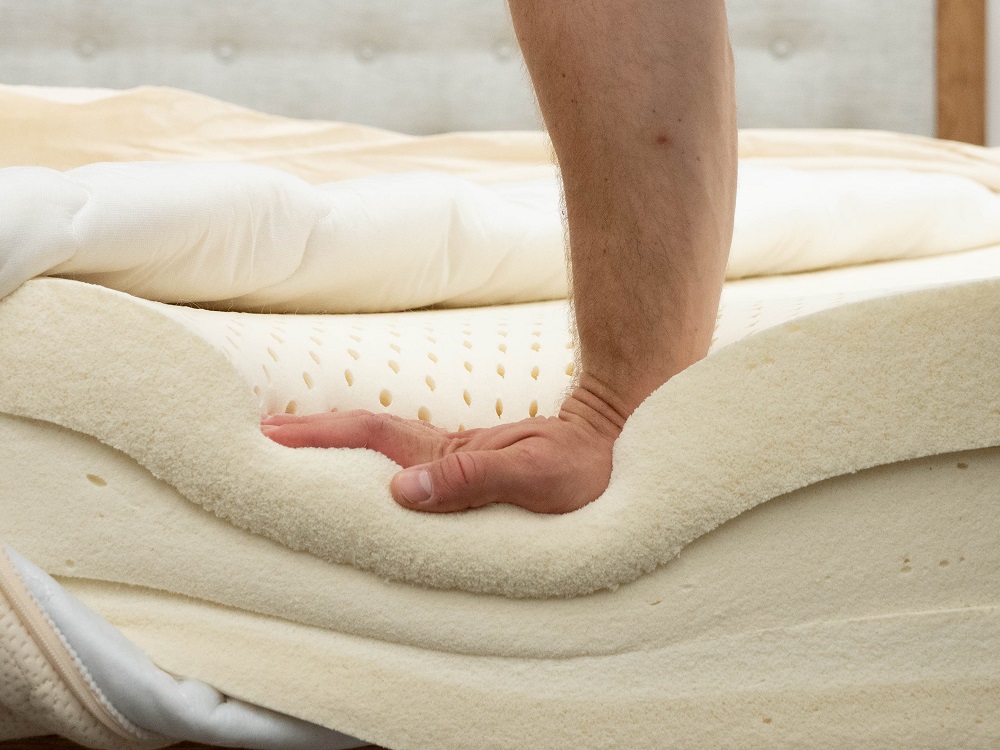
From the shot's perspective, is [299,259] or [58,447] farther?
[299,259]

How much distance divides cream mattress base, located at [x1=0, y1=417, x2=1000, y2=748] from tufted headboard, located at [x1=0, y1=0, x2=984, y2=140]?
1.82m

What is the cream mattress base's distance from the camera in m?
0.47

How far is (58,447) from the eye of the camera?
1.67ft

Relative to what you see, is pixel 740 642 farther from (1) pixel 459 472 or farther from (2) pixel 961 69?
(2) pixel 961 69

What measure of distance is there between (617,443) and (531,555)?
0.08 metres

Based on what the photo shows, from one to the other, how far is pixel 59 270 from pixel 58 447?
10cm

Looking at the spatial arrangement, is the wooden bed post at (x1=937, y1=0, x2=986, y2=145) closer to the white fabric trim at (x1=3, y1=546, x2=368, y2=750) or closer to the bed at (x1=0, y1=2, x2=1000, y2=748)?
the bed at (x1=0, y1=2, x2=1000, y2=748)

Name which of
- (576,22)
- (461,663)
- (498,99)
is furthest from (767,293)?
(498,99)

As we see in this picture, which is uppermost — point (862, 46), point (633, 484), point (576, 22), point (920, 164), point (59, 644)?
point (862, 46)

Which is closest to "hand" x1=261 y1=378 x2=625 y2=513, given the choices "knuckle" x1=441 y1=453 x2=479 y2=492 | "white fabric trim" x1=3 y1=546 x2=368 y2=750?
"knuckle" x1=441 y1=453 x2=479 y2=492

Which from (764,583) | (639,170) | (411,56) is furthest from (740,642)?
(411,56)

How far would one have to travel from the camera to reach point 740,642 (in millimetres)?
471

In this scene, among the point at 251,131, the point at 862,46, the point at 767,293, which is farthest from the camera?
the point at 862,46

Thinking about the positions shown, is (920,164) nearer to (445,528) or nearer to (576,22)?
(576,22)
